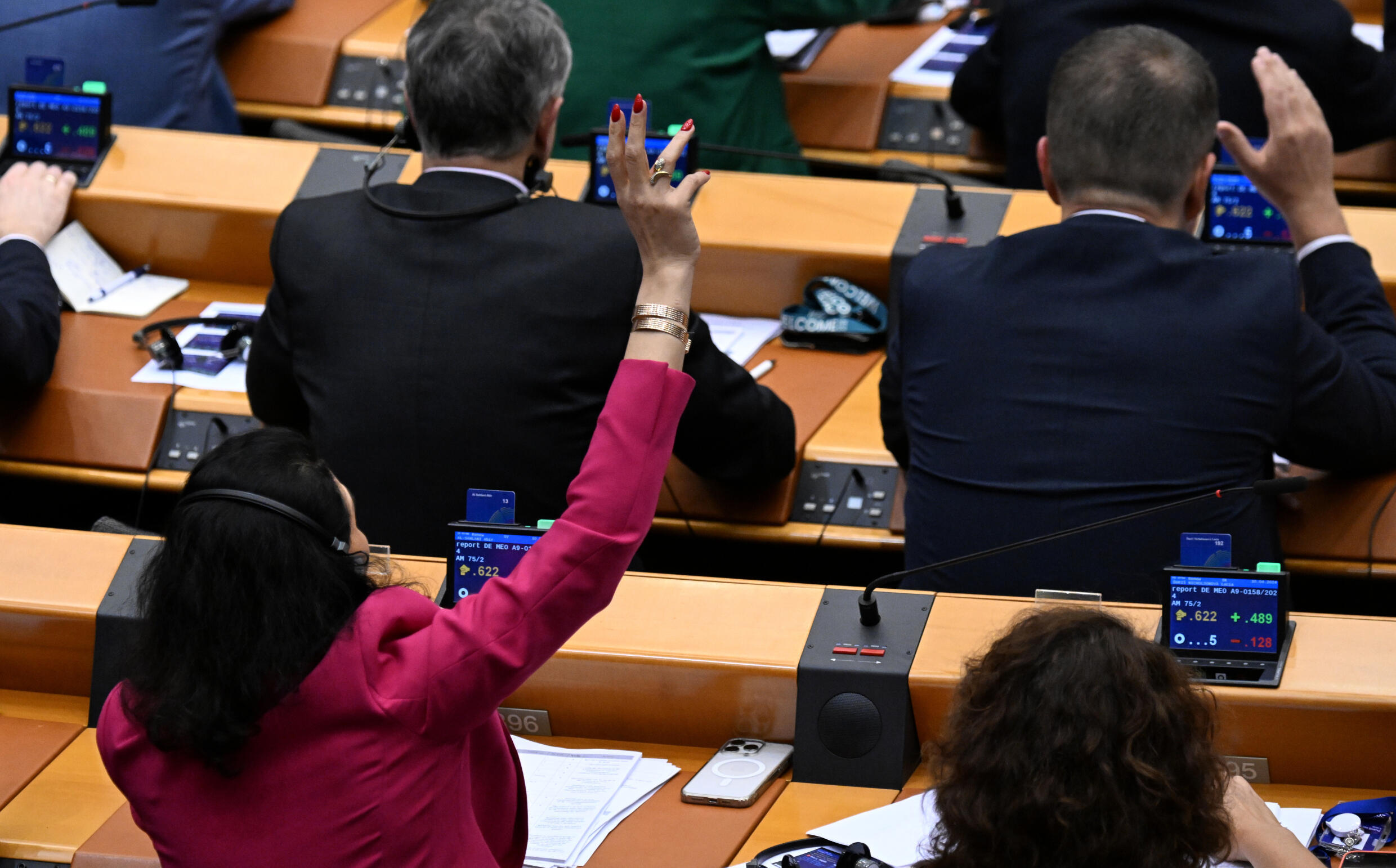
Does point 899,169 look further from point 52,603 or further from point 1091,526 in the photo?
point 52,603

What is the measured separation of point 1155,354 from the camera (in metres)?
1.85

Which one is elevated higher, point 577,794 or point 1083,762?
point 1083,762

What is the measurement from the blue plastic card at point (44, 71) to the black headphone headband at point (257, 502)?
2.05 metres

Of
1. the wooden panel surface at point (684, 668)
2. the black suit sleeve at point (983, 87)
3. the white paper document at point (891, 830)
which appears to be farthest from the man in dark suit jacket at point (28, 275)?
the black suit sleeve at point (983, 87)

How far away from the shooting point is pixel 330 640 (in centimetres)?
129

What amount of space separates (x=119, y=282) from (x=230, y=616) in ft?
6.06

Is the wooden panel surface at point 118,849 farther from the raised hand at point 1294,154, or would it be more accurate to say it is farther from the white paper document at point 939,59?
the white paper document at point 939,59

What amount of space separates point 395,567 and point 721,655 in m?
0.41

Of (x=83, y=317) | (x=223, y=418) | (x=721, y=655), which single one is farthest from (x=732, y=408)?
(x=83, y=317)

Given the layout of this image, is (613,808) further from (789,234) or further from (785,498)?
(789,234)

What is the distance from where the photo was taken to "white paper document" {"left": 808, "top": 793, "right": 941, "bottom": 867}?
1538mm

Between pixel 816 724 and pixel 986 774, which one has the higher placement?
pixel 986 774

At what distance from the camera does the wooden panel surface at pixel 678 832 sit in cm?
159

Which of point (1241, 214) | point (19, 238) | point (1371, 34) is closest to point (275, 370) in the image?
point (19, 238)
